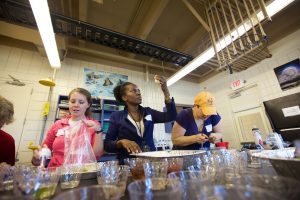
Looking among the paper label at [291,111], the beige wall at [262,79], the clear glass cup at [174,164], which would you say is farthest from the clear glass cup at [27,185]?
the beige wall at [262,79]

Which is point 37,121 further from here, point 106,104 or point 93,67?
point 93,67

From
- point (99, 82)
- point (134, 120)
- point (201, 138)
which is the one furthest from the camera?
point (99, 82)

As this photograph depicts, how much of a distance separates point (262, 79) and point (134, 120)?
10.7ft

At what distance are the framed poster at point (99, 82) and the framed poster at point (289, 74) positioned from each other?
11.4ft

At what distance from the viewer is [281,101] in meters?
2.52

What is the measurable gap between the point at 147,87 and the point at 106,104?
1.26 metres

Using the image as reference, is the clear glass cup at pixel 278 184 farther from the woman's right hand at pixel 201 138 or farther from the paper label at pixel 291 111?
the paper label at pixel 291 111

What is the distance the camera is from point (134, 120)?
1398mm

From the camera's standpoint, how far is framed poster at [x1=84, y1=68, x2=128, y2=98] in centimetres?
336

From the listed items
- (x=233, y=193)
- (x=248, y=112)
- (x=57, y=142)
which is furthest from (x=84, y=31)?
(x=248, y=112)

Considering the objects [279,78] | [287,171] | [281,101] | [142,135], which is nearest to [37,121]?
[142,135]

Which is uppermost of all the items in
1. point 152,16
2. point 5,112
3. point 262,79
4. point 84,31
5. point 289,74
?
point 152,16

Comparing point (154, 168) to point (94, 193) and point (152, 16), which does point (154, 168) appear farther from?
point (152, 16)

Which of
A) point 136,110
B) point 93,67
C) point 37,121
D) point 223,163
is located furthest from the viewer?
point 93,67
